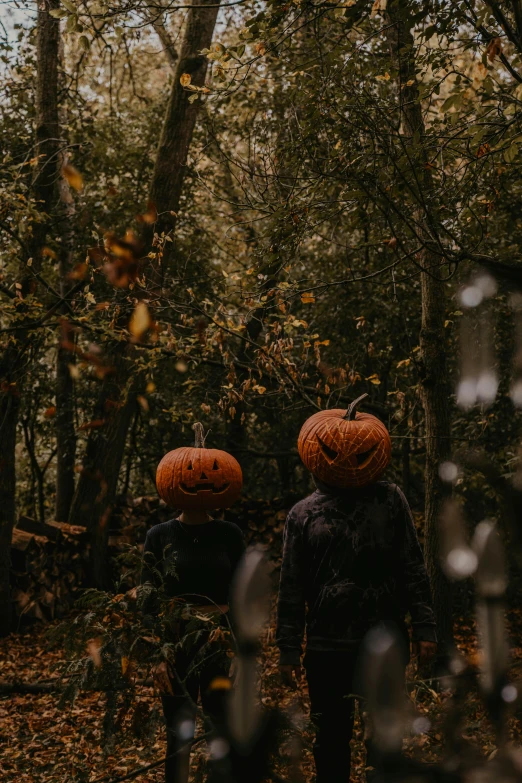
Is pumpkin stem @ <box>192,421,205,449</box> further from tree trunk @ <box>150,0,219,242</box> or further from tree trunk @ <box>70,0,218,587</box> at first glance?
tree trunk @ <box>150,0,219,242</box>

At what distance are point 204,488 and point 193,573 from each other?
457mm

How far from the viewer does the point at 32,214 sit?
6227 mm

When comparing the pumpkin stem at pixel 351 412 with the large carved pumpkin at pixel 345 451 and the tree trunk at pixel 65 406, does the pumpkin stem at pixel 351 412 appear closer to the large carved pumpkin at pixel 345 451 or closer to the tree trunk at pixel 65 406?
the large carved pumpkin at pixel 345 451

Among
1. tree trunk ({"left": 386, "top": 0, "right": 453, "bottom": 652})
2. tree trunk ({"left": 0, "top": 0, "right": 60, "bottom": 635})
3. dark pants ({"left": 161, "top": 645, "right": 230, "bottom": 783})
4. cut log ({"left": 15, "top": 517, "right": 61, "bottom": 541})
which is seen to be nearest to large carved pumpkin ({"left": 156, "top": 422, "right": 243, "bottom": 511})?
dark pants ({"left": 161, "top": 645, "right": 230, "bottom": 783})

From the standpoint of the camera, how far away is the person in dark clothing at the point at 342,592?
2.85 metres

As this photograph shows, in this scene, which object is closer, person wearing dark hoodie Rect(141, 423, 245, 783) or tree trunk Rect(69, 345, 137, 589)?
person wearing dark hoodie Rect(141, 423, 245, 783)

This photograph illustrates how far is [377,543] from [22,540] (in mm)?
5996

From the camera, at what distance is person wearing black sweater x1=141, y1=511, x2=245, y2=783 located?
3.19m

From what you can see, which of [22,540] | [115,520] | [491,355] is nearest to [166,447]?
[115,520]

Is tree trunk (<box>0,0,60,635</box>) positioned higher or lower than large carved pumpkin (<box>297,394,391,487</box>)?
higher

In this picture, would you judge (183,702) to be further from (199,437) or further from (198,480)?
(199,437)

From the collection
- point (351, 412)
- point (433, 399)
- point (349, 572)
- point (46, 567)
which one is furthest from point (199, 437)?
point (46, 567)

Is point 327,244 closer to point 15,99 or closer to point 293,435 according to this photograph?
point 293,435

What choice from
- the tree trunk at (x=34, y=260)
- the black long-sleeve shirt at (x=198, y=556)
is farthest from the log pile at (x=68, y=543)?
the black long-sleeve shirt at (x=198, y=556)
